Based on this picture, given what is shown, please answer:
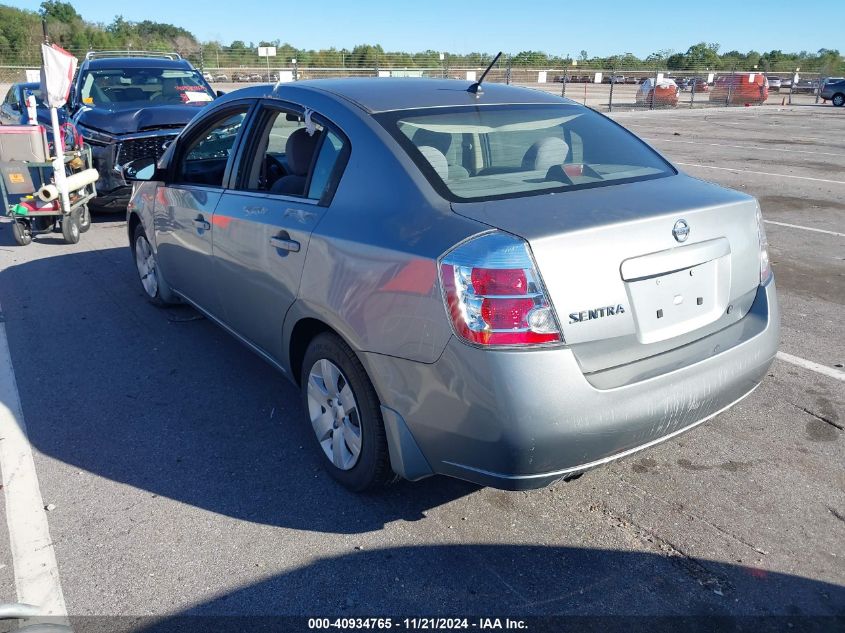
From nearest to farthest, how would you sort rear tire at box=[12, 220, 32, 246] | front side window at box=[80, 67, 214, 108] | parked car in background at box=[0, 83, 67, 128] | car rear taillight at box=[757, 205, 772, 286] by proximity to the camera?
1. car rear taillight at box=[757, 205, 772, 286]
2. rear tire at box=[12, 220, 32, 246]
3. front side window at box=[80, 67, 214, 108]
4. parked car in background at box=[0, 83, 67, 128]

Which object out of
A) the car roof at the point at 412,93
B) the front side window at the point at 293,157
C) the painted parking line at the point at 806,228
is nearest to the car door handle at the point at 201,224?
the front side window at the point at 293,157

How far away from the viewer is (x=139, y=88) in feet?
34.2

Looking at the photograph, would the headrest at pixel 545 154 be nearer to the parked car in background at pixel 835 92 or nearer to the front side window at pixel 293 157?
the front side window at pixel 293 157

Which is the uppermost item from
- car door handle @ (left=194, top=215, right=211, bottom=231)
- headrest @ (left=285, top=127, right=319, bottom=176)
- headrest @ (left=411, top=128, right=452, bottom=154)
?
headrest @ (left=411, top=128, right=452, bottom=154)

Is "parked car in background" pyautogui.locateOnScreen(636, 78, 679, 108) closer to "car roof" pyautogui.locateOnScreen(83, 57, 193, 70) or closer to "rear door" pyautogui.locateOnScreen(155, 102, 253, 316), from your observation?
"car roof" pyautogui.locateOnScreen(83, 57, 193, 70)

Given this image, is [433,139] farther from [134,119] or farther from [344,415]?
[134,119]

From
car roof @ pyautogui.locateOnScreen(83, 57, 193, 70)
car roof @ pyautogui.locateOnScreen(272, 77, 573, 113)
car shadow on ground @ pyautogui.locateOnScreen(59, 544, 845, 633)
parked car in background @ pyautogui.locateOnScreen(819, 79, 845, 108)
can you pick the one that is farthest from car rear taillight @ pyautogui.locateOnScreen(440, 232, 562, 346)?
parked car in background @ pyautogui.locateOnScreen(819, 79, 845, 108)

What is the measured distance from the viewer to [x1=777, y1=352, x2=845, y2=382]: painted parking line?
14.8 ft

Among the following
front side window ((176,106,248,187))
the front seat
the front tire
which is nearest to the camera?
the front tire

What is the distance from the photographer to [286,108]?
12.5 feet

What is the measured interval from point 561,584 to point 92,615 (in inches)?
67.2

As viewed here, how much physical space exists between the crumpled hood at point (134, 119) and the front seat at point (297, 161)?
5.90 metres

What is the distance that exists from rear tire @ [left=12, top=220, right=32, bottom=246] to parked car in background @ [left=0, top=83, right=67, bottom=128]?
2.66m

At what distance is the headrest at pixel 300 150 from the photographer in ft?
11.9
